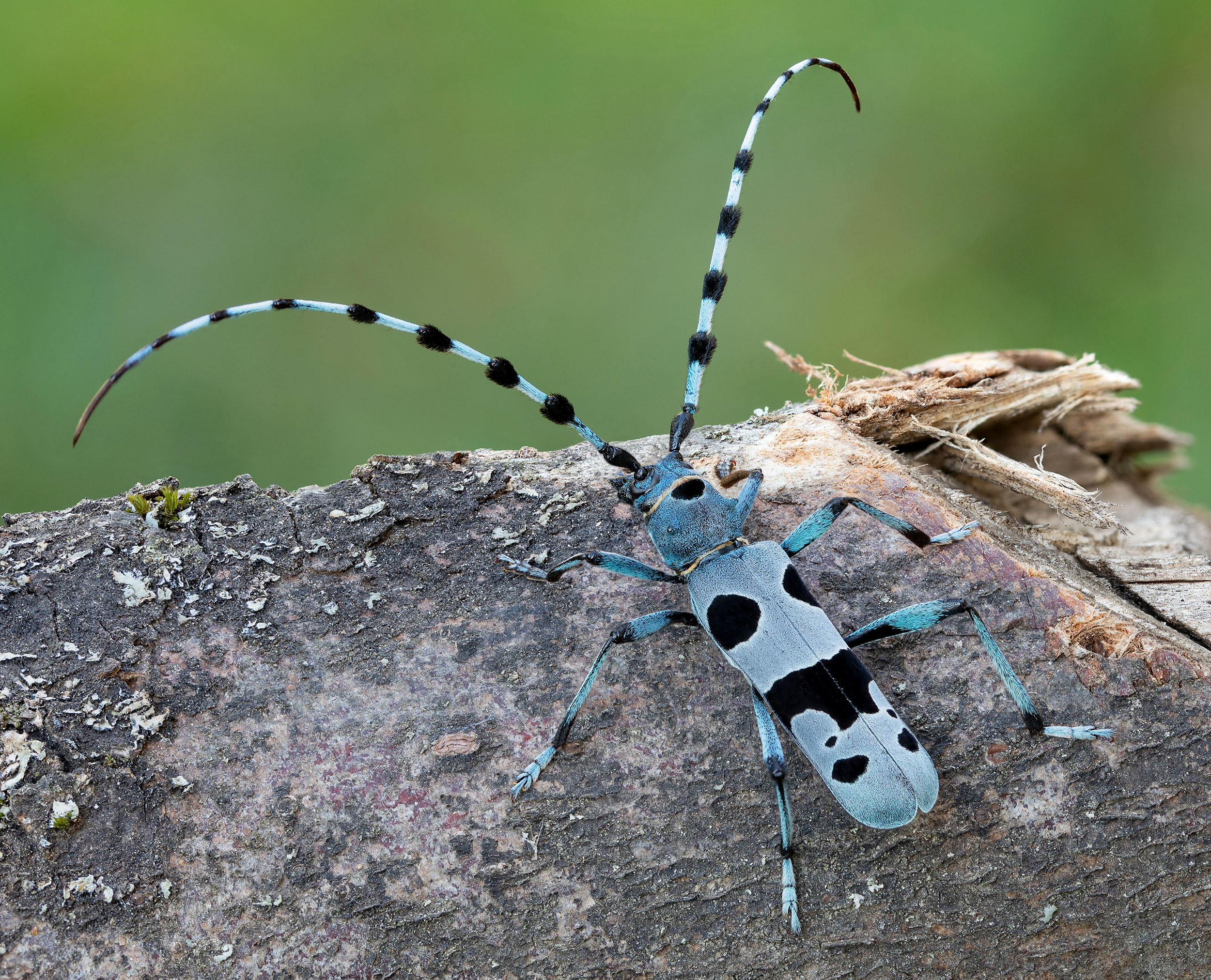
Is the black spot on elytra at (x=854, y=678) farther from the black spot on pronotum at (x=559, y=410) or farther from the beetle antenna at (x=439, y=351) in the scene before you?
the black spot on pronotum at (x=559, y=410)

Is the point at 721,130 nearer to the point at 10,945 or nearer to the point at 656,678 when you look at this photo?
the point at 656,678

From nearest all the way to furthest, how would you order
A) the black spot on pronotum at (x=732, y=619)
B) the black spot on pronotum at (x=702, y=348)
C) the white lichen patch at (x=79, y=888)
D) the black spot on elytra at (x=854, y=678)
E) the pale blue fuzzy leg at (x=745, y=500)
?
the white lichen patch at (x=79, y=888), the black spot on elytra at (x=854, y=678), the black spot on pronotum at (x=732, y=619), the pale blue fuzzy leg at (x=745, y=500), the black spot on pronotum at (x=702, y=348)

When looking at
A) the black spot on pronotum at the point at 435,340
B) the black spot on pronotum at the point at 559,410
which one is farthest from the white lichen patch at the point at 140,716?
the black spot on pronotum at the point at 559,410

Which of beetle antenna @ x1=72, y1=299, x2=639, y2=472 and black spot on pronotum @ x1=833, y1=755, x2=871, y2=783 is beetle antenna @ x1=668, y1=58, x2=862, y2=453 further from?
black spot on pronotum @ x1=833, y1=755, x2=871, y2=783

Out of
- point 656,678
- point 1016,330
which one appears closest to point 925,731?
point 656,678

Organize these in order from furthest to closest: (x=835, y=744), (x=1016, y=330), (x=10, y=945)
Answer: (x=1016, y=330) → (x=835, y=744) → (x=10, y=945)

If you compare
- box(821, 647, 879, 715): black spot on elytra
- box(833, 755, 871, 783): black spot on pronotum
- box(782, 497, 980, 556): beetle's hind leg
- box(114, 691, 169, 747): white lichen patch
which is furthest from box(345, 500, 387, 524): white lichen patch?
box(833, 755, 871, 783): black spot on pronotum

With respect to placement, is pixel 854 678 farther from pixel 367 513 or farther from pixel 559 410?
pixel 367 513
